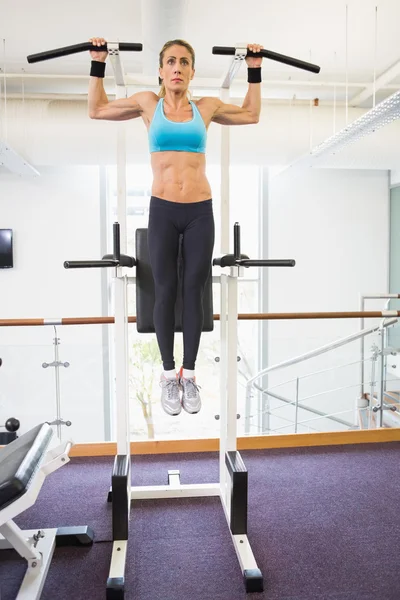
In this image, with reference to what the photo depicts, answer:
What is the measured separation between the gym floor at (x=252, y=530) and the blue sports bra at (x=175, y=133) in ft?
5.66

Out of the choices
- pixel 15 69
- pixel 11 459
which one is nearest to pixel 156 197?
pixel 11 459

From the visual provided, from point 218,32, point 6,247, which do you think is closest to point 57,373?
point 218,32

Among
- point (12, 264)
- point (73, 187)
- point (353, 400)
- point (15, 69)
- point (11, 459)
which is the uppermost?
point (15, 69)

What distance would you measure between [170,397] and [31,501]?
28.3 inches

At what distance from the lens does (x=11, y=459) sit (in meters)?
1.91

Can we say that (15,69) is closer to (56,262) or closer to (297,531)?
(56,262)

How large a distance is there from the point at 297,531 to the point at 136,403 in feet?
6.15

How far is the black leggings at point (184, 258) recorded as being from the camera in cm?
222

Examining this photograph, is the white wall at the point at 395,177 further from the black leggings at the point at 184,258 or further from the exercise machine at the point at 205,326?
the black leggings at the point at 184,258

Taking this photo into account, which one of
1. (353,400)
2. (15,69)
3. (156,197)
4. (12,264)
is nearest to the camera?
(156,197)

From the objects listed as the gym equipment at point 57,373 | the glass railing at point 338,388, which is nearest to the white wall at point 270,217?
the glass railing at point 338,388

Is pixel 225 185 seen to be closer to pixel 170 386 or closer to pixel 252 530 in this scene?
pixel 170 386

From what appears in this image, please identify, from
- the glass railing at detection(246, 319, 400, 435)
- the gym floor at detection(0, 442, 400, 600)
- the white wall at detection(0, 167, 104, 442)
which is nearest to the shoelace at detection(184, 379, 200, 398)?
the gym floor at detection(0, 442, 400, 600)

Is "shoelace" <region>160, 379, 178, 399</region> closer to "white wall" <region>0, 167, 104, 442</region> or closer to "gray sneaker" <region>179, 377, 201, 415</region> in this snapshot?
"gray sneaker" <region>179, 377, 201, 415</region>
